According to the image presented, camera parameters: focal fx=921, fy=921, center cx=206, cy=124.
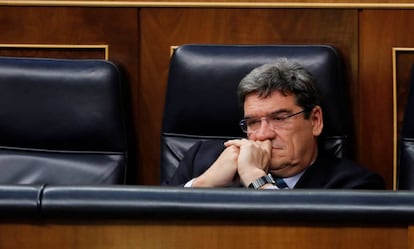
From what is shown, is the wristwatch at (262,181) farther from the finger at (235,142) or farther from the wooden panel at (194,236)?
the wooden panel at (194,236)

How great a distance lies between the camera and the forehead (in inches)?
82.0

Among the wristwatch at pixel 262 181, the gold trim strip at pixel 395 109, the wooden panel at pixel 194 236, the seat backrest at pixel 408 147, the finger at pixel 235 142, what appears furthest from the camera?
the gold trim strip at pixel 395 109

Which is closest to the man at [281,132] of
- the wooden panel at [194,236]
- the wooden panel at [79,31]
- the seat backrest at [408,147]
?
the seat backrest at [408,147]

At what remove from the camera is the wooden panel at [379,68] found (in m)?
2.31

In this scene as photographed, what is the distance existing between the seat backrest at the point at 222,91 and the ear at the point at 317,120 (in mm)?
37

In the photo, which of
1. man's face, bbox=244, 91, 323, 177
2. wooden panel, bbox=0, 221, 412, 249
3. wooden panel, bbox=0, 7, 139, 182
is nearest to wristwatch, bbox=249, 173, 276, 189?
man's face, bbox=244, 91, 323, 177

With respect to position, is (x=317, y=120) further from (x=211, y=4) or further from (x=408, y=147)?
(x=211, y=4)

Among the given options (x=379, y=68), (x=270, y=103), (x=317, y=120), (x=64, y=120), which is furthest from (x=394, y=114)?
(x=64, y=120)

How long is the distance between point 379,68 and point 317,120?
12.0 inches

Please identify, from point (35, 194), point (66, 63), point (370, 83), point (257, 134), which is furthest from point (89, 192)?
point (370, 83)

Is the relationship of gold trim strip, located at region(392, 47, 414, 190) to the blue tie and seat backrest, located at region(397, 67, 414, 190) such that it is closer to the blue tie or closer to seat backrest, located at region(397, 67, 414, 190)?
seat backrest, located at region(397, 67, 414, 190)

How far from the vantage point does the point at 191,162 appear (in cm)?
216

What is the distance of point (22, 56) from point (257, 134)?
Answer: 72 cm

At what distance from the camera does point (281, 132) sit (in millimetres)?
2078
